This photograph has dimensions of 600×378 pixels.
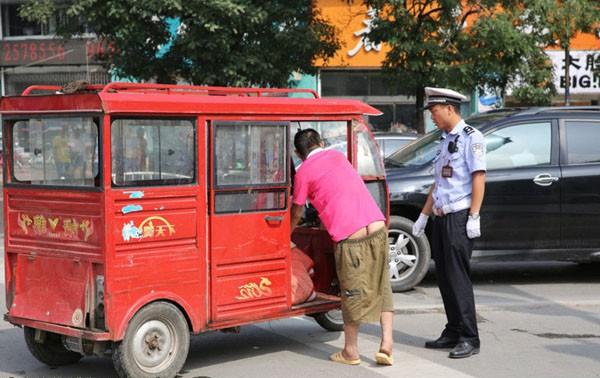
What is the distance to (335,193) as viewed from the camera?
602cm

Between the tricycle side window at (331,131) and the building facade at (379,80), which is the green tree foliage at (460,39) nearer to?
the building facade at (379,80)

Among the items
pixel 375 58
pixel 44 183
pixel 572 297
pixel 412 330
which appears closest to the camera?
pixel 44 183

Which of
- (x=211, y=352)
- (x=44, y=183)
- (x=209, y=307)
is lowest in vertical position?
(x=211, y=352)

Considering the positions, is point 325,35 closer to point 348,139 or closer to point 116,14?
point 116,14

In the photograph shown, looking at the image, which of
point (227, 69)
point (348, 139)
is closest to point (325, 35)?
point (227, 69)

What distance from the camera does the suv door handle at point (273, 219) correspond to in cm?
604

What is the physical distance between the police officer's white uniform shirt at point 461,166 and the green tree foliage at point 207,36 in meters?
9.19

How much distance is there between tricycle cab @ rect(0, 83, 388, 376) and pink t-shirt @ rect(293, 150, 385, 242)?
0.17 meters

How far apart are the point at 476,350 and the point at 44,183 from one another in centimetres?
318

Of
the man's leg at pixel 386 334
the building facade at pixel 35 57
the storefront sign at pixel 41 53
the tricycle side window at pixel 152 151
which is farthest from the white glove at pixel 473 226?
the storefront sign at pixel 41 53

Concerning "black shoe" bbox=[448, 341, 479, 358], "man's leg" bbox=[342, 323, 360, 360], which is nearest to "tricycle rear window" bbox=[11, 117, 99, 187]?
"man's leg" bbox=[342, 323, 360, 360]

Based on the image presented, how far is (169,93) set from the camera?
5.77m

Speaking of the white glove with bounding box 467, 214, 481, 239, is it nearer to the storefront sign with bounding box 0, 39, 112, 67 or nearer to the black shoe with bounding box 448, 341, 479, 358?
the black shoe with bounding box 448, 341, 479, 358

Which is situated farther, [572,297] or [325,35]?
[325,35]
